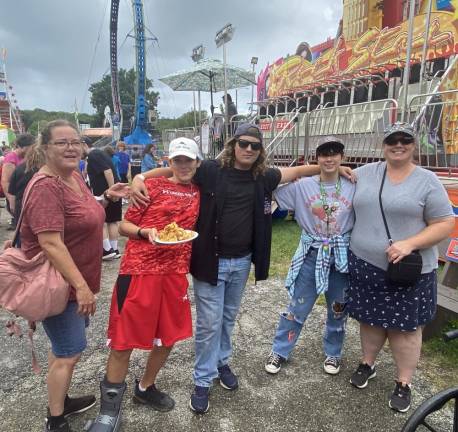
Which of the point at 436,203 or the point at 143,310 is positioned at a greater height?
the point at 436,203

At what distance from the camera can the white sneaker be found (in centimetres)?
294

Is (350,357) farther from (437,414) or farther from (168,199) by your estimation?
(168,199)

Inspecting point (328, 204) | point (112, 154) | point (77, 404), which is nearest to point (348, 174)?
point (328, 204)

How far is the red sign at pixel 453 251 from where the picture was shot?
11.1 feet

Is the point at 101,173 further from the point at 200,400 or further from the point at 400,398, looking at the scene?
the point at 400,398

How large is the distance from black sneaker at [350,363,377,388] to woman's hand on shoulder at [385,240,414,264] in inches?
42.3

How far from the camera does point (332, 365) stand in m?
2.98

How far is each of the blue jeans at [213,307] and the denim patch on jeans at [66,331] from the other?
0.76m

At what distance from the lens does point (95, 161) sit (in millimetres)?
5477

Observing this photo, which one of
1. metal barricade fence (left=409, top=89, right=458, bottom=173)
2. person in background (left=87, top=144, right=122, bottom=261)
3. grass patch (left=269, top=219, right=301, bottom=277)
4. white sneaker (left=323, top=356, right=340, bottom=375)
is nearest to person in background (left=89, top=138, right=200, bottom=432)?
white sneaker (left=323, top=356, right=340, bottom=375)

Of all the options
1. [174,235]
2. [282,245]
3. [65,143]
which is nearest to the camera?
[65,143]

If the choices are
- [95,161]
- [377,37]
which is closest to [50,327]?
[95,161]

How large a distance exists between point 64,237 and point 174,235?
0.59 m

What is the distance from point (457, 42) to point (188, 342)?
25.2 feet
